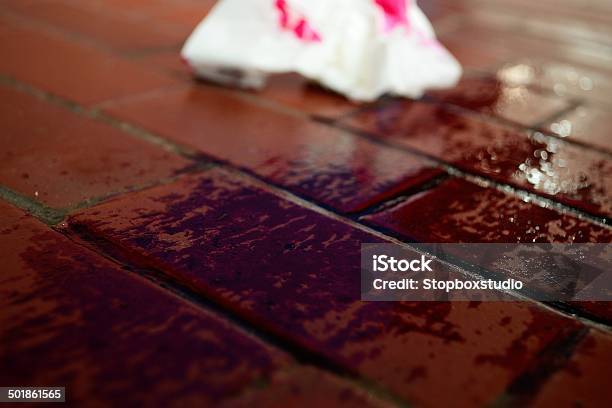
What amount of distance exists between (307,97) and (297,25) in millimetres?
158

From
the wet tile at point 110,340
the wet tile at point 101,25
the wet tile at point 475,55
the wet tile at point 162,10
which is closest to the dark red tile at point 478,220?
the wet tile at point 110,340

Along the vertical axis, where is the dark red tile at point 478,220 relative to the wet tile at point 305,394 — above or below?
above

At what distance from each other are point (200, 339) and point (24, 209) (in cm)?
35

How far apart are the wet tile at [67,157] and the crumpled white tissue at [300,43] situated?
1.13ft

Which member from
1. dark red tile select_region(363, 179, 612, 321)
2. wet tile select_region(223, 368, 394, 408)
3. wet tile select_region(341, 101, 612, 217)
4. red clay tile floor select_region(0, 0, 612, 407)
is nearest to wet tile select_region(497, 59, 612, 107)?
red clay tile floor select_region(0, 0, 612, 407)

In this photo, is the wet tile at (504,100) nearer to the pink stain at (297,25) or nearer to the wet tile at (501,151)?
the wet tile at (501,151)

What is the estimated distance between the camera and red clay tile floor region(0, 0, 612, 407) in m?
0.52

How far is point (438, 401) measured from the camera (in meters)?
0.50

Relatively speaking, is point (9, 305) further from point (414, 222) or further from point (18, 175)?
point (414, 222)

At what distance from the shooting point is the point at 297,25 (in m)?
1.21

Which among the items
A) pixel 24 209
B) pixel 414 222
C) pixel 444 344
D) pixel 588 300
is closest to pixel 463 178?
pixel 414 222

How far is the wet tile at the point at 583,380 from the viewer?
52 centimetres

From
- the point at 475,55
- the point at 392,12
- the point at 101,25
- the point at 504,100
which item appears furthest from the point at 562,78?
the point at 101,25

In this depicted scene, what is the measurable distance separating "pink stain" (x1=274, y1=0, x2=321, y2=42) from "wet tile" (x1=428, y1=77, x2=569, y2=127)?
0.34 meters
